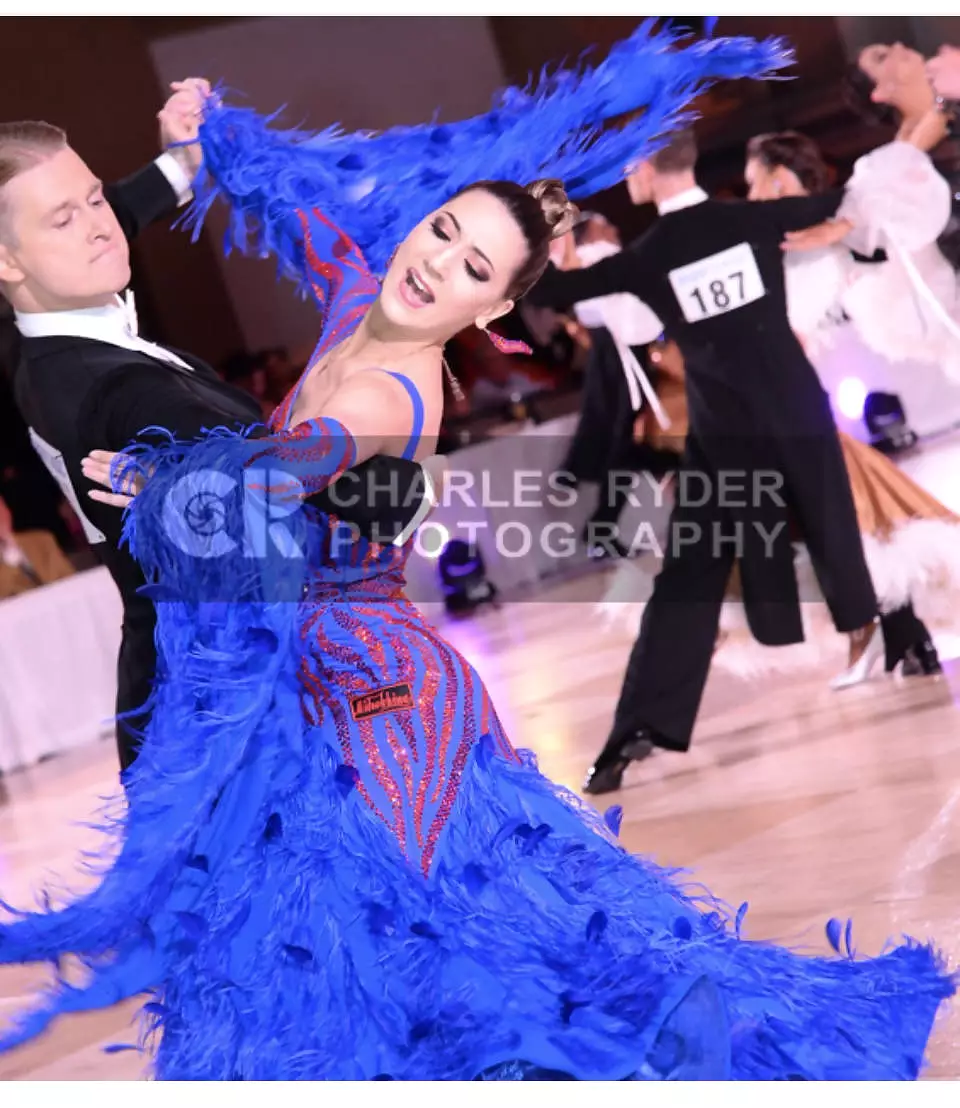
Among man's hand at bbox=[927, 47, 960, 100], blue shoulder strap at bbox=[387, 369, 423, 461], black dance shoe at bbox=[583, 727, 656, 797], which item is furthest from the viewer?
man's hand at bbox=[927, 47, 960, 100]

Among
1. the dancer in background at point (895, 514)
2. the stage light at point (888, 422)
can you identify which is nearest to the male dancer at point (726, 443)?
the dancer in background at point (895, 514)

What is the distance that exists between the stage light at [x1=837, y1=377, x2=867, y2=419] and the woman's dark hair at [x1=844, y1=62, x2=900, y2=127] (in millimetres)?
2862

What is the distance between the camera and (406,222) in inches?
100

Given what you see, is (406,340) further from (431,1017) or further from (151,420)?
(431,1017)

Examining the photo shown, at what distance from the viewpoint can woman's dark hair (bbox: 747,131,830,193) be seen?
5.33 metres

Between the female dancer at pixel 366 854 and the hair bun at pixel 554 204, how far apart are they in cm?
7

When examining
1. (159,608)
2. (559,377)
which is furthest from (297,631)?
(559,377)

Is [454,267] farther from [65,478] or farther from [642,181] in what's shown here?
[642,181]

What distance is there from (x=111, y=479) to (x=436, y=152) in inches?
35.2

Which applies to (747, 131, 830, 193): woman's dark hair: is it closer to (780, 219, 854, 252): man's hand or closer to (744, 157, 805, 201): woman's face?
(744, 157, 805, 201): woman's face

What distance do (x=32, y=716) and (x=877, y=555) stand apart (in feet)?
13.6

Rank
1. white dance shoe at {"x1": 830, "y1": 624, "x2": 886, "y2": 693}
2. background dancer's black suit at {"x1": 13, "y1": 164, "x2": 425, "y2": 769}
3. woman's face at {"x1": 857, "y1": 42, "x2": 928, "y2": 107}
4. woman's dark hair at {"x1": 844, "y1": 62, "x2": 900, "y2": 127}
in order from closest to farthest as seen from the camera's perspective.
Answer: background dancer's black suit at {"x1": 13, "y1": 164, "x2": 425, "y2": 769}
white dance shoe at {"x1": 830, "y1": 624, "x2": 886, "y2": 693}
woman's face at {"x1": 857, "y1": 42, "x2": 928, "y2": 107}
woman's dark hair at {"x1": 844, "y1": 62, "x2": 900, "y2": 127}

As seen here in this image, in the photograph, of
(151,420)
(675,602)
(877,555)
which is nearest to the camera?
(151,420)

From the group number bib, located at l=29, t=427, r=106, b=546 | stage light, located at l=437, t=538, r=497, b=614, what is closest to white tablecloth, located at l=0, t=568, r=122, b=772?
stage light, located at l=437, t=538, r=497, b=614
